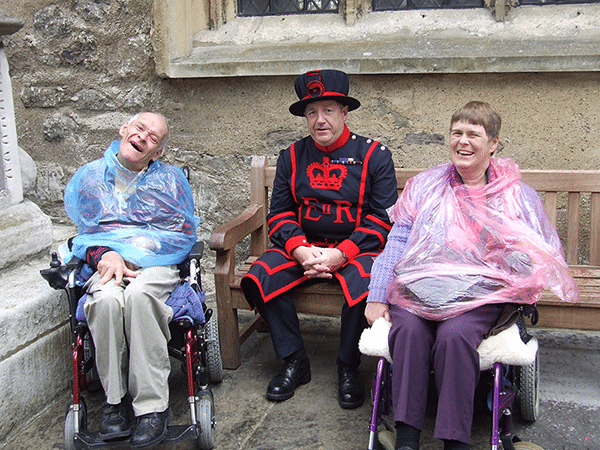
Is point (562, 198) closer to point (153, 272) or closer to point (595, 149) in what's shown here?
point (595, 149)

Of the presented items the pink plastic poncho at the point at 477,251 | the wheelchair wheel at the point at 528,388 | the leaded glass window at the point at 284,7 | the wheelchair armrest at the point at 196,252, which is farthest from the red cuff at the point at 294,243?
the leaded glass window at the point at 284,7

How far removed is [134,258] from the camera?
9.30 feet

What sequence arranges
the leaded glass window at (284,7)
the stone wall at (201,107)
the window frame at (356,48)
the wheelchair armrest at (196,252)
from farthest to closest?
the leaded glass window at (284,7) < the stone wall at (201,107) < the window frame at (356,48) < the wheelchair armrest at (196,252)

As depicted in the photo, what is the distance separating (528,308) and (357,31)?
226 cm

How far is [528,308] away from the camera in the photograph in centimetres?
249

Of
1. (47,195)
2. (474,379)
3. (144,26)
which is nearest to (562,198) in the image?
(474,379)

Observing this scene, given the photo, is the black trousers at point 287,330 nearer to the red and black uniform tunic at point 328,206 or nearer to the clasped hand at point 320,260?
the red and black uniform tunic at point 328,206

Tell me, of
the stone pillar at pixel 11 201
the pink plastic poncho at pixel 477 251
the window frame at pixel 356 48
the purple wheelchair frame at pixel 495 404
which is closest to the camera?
the purple wheelchair frame at pixel 495 404

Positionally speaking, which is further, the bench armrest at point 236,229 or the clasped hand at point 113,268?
the bench armrest at point 236,229

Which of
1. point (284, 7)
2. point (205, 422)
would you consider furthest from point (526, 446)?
point (284, 7)

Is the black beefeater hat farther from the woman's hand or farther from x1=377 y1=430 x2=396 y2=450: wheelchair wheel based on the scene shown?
x1=377 y1=430 x2=396 y2=450: wheelchair wheel

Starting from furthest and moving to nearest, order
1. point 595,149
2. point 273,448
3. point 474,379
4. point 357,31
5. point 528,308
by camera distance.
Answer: point 357,31 → point 595,149 → point 273,448 → point 528,308 → point 474,379

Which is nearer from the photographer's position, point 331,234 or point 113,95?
point 331,234

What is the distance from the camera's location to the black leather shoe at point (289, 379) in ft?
10.00
